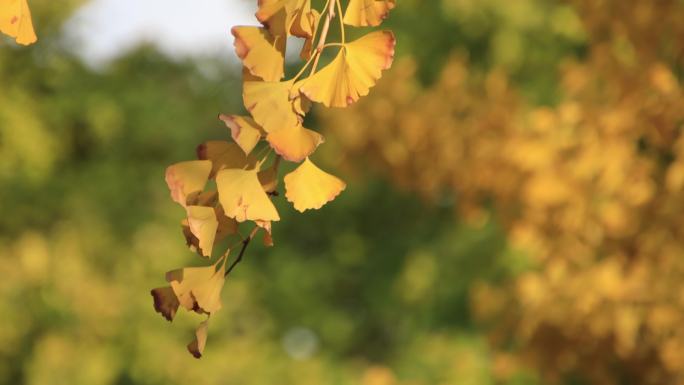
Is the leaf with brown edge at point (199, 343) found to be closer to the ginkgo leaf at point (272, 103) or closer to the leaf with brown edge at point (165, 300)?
the leaf with brown edge at point (165, 300)

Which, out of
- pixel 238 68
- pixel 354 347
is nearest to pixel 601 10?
pixel 354 347

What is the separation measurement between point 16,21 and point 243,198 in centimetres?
31

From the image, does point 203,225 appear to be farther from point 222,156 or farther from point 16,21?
point 16,21

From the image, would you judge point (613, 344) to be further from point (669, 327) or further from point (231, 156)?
point (231, 156)

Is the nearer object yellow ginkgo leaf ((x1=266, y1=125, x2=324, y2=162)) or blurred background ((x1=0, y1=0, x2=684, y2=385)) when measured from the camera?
yellow ginkgo leaf ((x1=266, y1=125, x2=324, y2=162))

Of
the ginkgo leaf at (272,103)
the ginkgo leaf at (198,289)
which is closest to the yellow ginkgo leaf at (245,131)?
the ginkgo leaf at (272,103)

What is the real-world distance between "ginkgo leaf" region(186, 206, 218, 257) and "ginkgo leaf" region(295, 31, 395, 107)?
0.18 metres

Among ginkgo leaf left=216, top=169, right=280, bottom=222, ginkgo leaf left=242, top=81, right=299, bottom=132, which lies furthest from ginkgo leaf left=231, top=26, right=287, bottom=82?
ginkgo leaf left=216, top=169, right=280, bottom=222

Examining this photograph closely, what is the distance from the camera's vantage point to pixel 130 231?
12.0m

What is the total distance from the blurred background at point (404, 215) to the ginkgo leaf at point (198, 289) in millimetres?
1909

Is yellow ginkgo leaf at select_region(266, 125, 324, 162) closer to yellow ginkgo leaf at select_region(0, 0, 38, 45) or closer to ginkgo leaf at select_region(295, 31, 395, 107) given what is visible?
ginkgo leaf at select_region(295, 31, 395, 107)

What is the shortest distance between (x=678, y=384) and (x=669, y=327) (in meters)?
0.18

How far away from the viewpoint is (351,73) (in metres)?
1.33

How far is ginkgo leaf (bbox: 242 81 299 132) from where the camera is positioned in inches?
51.3
